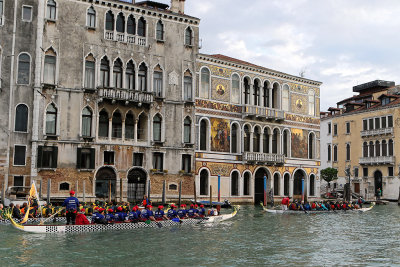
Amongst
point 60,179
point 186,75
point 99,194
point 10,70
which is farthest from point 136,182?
point 10,70

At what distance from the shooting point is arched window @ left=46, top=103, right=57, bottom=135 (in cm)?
3105

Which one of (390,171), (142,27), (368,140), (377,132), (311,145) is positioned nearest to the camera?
(142,27)

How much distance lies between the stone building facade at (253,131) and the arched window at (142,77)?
4.25 m

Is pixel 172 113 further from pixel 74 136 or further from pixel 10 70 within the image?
pixel 10 70

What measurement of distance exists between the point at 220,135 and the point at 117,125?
8.29 meters

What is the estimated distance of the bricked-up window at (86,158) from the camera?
1237 inches

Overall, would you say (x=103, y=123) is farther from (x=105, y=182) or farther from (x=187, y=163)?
(x=187, y=163)

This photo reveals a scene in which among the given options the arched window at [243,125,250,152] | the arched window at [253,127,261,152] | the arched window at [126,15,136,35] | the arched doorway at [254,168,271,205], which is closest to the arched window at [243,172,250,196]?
the arched doorway at [254,168,271,205]

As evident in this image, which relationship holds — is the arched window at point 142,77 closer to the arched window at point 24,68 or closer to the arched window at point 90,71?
→ the arched window at point 90,71

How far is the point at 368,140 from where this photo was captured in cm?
5366

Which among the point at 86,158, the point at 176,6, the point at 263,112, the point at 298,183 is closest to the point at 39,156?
the point at 86,158

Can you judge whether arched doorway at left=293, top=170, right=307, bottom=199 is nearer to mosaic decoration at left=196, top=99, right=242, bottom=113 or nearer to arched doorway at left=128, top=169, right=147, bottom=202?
mosaic decoration at left=196, top=99, right=242, bottom=113

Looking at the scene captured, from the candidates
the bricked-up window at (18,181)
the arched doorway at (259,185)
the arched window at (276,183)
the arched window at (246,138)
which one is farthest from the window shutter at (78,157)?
the arched window at (276,183)

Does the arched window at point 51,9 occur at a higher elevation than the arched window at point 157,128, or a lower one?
higher
